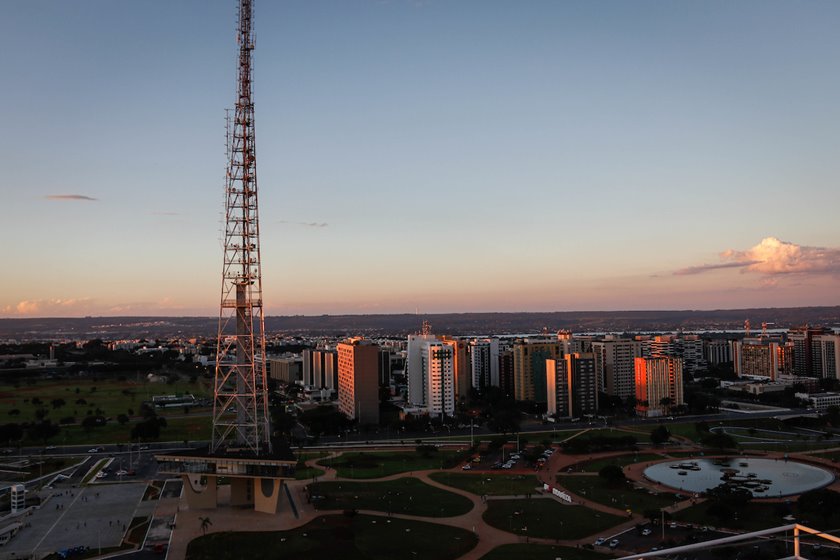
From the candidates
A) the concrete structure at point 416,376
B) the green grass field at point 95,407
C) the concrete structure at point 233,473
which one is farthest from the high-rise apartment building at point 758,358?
the concrete structure at point 233,473

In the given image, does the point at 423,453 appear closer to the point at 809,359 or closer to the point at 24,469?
the point at 24,469

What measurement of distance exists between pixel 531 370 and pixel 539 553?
41.0 meters

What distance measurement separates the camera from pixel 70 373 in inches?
3374

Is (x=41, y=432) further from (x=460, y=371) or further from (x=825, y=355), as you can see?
(x=825, y=355)

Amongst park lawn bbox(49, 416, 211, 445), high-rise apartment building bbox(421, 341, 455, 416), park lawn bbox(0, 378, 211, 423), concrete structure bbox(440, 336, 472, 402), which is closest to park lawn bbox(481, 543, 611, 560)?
park lawn bbox(49, 416, 211, 445)

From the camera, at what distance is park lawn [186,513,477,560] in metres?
22.0

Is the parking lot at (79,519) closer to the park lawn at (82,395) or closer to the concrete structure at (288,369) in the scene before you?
the park lawn at (82,395)

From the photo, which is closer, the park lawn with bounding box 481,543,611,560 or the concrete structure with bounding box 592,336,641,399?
the park lawn with bounding box 481,543,611,560

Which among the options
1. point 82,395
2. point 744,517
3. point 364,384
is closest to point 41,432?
point 364,384

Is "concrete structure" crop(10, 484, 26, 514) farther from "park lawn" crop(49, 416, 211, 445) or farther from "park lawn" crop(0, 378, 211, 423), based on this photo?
"park lawn" crop(0, 378, 211, 423)

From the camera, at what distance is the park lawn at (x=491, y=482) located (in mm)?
30734

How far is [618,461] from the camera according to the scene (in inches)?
1475

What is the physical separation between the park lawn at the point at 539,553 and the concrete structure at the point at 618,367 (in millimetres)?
43000

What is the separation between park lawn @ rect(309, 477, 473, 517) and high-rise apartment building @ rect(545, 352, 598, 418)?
967 inches
